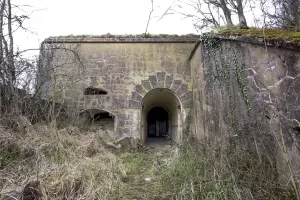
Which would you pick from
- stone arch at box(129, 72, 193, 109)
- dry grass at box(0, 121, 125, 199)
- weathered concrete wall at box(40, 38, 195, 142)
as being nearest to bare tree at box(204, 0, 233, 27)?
weathered concrete wall at box(40, 38, 195, 142)

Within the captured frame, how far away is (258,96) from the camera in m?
3.89

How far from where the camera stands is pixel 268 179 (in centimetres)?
292

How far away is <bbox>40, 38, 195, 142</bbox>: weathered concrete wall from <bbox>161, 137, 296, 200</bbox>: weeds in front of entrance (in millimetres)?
4743

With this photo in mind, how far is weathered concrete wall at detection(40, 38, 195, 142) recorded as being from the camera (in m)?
8.74

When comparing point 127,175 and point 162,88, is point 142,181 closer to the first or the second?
point 127,175

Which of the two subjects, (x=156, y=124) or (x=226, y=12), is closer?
(x=226, y=12)

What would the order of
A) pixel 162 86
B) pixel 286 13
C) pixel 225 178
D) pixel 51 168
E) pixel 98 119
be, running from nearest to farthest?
pixel 225 178 < pixel 51 168 < pixel 286 13 < pixel 162 86 < pixel 98 119

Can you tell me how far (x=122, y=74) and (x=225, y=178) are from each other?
6.35m

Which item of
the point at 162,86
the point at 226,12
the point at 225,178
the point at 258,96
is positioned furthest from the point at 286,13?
the point at 225,178

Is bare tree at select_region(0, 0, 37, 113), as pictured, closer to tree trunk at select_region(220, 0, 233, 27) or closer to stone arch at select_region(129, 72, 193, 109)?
stone arch at select_region(129, 72, 193, 109)

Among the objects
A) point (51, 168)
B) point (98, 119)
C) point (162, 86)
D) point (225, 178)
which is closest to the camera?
point (225, 178)

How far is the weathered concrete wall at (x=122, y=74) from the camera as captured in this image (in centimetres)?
874

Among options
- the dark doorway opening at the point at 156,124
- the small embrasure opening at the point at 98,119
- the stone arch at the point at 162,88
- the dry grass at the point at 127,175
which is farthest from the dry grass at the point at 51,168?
the dark doorway opening at the point at 156,124

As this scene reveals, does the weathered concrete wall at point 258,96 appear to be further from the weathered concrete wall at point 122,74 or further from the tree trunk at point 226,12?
the tree trunk at point 226,12
